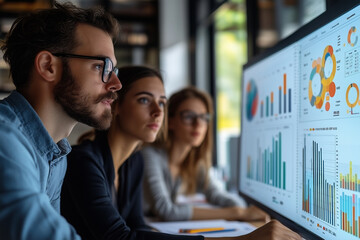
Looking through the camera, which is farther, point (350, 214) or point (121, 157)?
point (121, 157)

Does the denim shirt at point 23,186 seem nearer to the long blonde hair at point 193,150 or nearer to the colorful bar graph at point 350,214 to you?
the colorful bar graph at point 350,214

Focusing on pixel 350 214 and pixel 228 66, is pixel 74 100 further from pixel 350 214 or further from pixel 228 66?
pixel 228 66

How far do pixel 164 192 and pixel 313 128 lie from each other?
1.10 metres

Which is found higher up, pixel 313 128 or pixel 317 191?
pixel 313 128

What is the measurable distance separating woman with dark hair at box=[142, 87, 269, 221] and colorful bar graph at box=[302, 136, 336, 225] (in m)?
0.98

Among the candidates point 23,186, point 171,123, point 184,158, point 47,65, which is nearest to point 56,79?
point 47,65

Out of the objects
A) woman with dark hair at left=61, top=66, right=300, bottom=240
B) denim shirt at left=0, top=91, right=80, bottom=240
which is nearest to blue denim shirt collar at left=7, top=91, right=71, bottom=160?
denim shirt at left=0, top=91, right=80, bottom=240

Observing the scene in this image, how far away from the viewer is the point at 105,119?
0.96m

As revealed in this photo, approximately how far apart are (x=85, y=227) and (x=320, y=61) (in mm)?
804

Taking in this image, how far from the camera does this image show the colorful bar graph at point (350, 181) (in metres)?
0.66

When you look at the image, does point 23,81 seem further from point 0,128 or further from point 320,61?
point 320,61

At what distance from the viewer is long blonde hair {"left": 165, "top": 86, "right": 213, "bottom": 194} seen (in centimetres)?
211

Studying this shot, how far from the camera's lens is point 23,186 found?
60cm

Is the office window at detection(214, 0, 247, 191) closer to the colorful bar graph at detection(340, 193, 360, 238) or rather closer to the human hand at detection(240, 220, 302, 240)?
the human hand at detection(240, 220, 302, 240)
